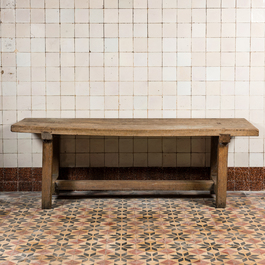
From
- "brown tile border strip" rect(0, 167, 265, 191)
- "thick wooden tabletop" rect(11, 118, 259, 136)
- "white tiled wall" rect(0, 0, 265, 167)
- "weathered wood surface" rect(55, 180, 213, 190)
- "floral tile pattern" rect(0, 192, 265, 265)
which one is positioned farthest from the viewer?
"brown tile border strip" rect(0, 167, 265, 191)

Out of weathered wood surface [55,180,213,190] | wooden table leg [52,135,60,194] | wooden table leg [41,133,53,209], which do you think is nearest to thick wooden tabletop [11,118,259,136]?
wooden table leg [41,133,53,209]

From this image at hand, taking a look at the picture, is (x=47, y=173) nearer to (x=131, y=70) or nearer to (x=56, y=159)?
(x=56, y=159)

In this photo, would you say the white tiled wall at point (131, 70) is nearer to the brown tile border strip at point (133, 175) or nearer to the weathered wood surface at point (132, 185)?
the brown tile border strip at point (133, 175)

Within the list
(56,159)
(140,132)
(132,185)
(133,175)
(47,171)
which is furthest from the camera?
(133,175)

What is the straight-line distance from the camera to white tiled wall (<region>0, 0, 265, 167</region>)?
4.21 m

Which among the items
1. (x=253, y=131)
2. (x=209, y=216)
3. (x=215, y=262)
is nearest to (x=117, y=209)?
(x=209, y=216)

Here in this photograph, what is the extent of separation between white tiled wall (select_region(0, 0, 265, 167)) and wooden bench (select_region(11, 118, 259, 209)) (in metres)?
0.30

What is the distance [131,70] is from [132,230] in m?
1.97

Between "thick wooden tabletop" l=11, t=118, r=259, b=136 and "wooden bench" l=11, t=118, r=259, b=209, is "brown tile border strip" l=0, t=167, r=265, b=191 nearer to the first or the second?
"wooden bench" l=11, t=118, r=259, b=209

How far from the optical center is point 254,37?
4242 mm

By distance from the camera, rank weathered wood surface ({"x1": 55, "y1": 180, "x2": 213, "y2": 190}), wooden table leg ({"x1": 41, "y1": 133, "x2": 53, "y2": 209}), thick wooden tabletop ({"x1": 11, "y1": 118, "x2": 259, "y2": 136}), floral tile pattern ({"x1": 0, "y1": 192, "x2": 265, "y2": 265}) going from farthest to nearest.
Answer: weathered wood surface ({"x1": 55, "y1": 180, "x2": 213, "y2": 190})
wooden table leg ({"x1": 41, "y1": 133, "x2": 53, "y2": 209})
thick wooden tabletop ({"x1": 11, "y1": 118, "x2": 259, "y2": 136})
floral tile pattern ({"x1": 0, "y1": 192, "x2": 265, "y2": 265})

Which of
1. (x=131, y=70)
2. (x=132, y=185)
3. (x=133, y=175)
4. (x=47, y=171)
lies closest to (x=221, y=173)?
(x=132, y=185)

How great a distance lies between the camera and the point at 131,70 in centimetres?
428

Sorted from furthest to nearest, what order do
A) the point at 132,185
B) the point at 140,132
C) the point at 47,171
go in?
the point at 132,185 → the point at 47,171 → the point at 140,132
